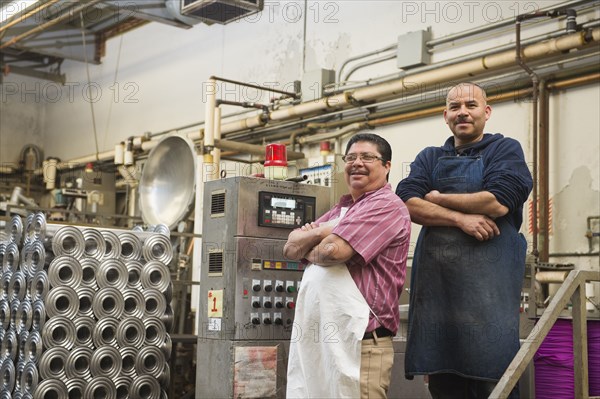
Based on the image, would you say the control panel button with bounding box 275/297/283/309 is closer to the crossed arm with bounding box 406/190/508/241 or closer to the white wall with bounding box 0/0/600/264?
the crossed arm with bounding box 406/190/508/241

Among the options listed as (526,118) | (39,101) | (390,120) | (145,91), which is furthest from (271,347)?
(39,101)

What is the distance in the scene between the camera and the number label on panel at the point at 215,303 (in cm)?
377

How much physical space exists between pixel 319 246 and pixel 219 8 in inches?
179

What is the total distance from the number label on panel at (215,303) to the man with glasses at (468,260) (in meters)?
1.26

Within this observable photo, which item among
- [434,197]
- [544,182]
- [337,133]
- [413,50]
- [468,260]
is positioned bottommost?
[468,260]

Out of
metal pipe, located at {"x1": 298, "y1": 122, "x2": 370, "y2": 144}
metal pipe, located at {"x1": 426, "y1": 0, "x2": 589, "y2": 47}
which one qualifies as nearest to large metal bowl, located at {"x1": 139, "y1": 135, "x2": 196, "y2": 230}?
metal pipe, located at {"x1": 298, "y1": 122, "x2": 370, "y2": 144}

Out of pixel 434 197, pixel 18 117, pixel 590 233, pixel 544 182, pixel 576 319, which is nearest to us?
pixel 434 197

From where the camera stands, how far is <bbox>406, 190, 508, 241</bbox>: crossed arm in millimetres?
2607

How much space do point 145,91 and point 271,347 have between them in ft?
21.6

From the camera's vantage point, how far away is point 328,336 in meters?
2.65

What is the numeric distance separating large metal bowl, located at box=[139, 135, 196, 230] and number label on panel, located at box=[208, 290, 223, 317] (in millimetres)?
3387

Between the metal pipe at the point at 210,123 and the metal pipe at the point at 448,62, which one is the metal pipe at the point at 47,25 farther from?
the metal pipe at the point at 448,62

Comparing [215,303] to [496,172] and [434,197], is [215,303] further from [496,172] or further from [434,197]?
[496,172]

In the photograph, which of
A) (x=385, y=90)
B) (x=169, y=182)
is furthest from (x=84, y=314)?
(x=169, y=182)
